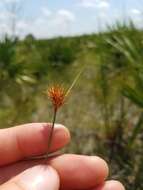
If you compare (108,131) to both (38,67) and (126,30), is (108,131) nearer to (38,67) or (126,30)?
(126,30)

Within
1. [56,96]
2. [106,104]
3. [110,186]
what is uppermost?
[56,96]

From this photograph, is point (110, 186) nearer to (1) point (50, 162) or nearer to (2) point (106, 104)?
(1) point (50, 162)

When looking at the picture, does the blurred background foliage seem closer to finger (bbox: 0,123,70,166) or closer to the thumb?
finger (bbox: 0,123,70,166)

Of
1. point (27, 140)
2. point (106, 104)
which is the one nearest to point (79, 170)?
point (27, 140)

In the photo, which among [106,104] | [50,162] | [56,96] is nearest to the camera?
[56,96]

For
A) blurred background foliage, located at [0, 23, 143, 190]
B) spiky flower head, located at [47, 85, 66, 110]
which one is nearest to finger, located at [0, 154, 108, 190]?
spiky flower head, located at [47, 85, 66, 110]

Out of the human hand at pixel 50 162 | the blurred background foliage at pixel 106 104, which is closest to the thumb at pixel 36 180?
the human hand at pixel 50 162

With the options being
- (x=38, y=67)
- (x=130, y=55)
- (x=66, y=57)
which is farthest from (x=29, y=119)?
(x=66, y=57)
